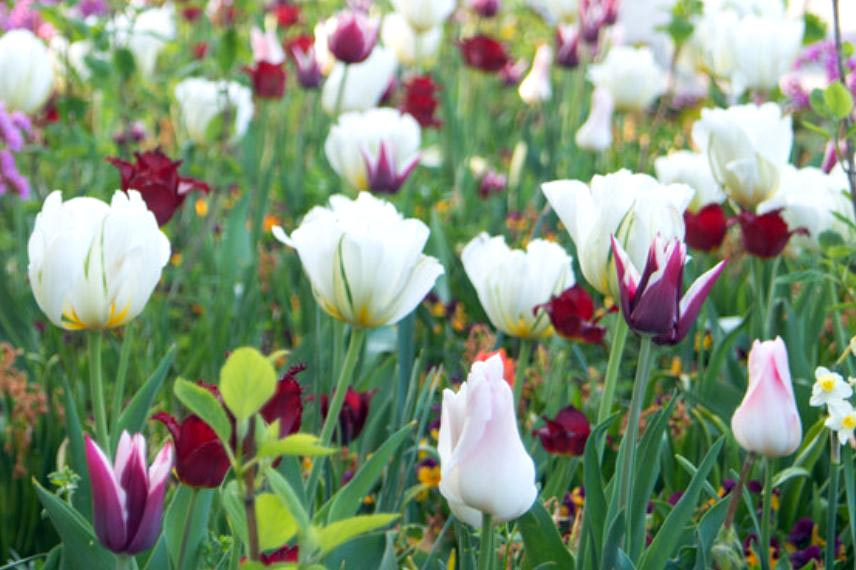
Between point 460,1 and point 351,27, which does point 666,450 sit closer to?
point 351,27

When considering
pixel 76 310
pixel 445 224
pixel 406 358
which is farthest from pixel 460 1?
pixel 76 310

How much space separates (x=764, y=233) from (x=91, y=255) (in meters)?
0.92

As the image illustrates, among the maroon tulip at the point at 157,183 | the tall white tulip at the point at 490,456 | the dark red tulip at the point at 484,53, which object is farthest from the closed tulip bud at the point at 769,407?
the dark red tulip at the point at 484,53

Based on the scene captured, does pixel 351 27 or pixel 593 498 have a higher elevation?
pixel 351 27

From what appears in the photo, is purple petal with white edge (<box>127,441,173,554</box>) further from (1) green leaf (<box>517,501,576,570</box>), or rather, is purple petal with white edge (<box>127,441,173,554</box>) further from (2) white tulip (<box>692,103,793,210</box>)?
(2) white tulip (<box>692,103,793,210</box>)

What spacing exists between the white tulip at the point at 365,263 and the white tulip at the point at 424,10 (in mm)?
1974

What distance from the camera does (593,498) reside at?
123 centimetres

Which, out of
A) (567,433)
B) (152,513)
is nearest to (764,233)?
(567,433)

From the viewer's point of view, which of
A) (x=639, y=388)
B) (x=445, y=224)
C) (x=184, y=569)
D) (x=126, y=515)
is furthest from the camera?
(x=445, y=224)

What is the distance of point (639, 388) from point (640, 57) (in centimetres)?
216

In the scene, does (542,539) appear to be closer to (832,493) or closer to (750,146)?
(832,493)

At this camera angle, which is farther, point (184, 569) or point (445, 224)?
point (445, 224)

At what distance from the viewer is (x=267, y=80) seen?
Answer: 2750 millimetres

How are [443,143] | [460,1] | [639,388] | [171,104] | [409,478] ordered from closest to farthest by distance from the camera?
[639,388] → [409,478] → [171,104] → [443,143] → [460,1]
